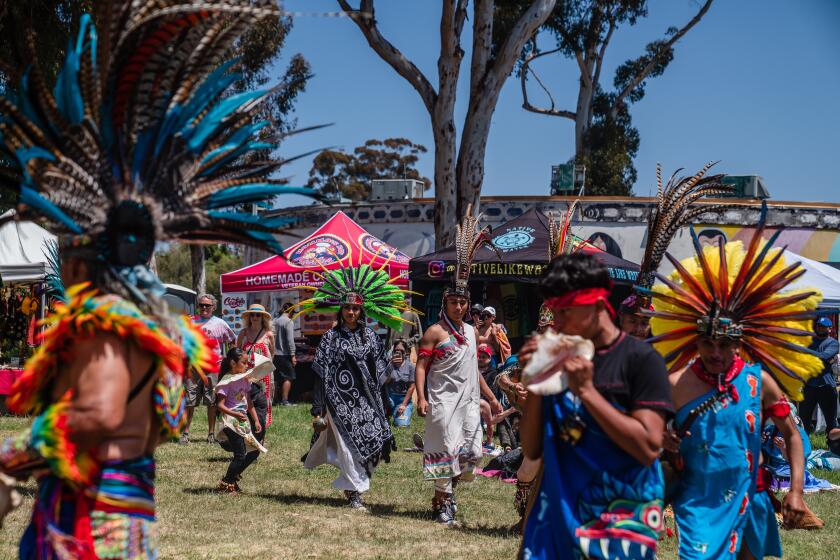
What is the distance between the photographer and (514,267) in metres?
14.7

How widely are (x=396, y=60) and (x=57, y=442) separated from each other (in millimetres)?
14083

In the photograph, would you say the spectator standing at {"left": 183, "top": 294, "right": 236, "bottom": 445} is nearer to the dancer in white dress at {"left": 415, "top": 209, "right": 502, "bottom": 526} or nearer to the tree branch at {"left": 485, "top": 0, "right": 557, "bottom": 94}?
the dancer in white dress at {"left": 415, "top": 209, "right": 502, "bottom": 526}

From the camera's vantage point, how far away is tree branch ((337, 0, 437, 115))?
16375 mm

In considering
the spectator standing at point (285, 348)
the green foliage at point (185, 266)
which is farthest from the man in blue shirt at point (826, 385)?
the green foliage at point (185, 266)

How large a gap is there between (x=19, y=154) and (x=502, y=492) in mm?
7313

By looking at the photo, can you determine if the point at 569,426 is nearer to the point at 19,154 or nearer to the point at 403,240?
the point at 19,154

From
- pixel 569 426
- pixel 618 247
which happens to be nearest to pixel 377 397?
pixel 569 426

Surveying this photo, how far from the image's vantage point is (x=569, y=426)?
12.1ft

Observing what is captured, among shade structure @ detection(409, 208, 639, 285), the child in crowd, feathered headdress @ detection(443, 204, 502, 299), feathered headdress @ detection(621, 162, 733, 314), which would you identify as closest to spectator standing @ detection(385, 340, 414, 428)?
shade structure @ detection(409, 208, 639, 285)

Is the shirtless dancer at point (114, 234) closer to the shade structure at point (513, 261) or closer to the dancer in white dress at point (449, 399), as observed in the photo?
the dancer in white dress at point (449, 399)

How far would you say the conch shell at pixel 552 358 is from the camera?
3.43m

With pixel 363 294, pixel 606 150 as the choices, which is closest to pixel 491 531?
pixel 363 294

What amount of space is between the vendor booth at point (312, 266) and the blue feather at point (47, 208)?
13.4m

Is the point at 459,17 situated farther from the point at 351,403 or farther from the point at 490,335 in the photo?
the point at 351,403
